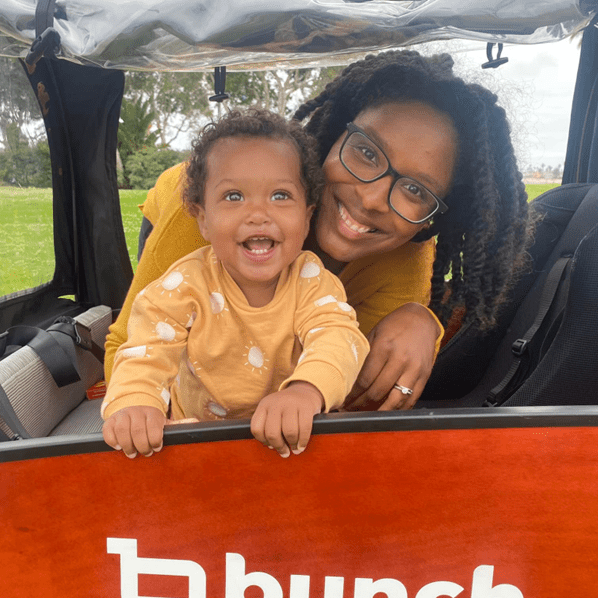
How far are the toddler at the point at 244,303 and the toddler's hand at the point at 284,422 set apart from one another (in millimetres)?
30

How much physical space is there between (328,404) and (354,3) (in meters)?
0.82

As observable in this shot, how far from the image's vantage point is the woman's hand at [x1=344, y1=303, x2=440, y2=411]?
130 centimetres

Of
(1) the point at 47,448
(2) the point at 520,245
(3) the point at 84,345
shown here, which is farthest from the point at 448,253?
(3) the point at 84,345

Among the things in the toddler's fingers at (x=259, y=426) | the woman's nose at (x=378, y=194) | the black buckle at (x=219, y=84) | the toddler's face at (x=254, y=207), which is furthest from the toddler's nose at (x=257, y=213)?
the black buckle at (x=219, y=84)

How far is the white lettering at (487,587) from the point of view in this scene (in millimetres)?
976

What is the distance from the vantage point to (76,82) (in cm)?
208

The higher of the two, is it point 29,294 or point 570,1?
point 570,1

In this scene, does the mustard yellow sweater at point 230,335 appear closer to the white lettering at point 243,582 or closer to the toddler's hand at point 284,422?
the toddler's hand at point 284,422

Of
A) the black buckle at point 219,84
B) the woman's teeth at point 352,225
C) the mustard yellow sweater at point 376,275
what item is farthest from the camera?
the black buckle at point 219,84

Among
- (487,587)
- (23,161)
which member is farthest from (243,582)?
(23,161)

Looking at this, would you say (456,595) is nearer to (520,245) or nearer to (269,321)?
(269,321)

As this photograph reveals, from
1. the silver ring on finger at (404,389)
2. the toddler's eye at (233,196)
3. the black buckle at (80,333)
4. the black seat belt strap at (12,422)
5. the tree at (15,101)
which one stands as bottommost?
the black buckle at (80,333)

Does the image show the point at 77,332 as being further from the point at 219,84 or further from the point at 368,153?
the point at 368,153

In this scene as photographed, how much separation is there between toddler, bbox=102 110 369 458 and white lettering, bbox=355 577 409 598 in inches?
12.7
